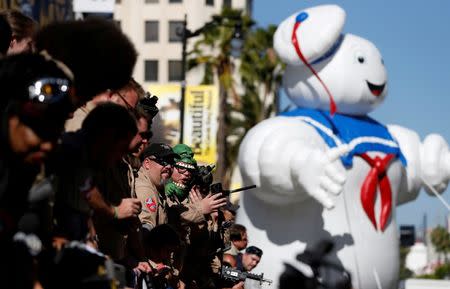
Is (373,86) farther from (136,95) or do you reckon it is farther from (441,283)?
(136,95)

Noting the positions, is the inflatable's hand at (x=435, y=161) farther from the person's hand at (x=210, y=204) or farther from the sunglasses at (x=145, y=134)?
the sunglasses at (x=145, y=134)

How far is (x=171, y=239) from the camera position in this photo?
7035 millimetres

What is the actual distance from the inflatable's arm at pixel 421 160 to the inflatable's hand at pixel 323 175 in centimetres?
247

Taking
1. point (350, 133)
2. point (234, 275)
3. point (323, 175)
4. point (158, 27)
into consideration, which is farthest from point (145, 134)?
point (158, 27)

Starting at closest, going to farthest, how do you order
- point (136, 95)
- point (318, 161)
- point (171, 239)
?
point (136, 95) → point (171, 239) → point (318, 161)

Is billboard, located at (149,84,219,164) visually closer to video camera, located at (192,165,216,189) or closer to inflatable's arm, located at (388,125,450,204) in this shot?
inflatable's arm, located at (388,125,450,204)

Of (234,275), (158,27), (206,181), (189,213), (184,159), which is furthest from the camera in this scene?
(158,27)

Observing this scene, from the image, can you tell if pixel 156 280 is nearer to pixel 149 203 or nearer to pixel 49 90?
pixel 149 203

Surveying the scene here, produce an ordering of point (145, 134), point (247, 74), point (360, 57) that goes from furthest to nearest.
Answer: point (247, 74), point (360, 57), point (145, 134)

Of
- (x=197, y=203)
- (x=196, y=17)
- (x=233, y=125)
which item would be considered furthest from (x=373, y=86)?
(x=196, y=17)

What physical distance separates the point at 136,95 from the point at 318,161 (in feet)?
28.1

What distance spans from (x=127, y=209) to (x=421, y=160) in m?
12.5

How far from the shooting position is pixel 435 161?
17547 mm

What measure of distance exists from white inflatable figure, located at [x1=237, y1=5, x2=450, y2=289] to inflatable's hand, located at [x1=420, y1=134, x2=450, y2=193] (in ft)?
0.75
